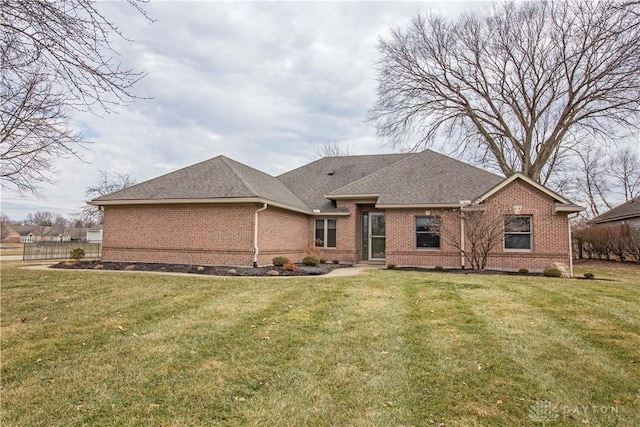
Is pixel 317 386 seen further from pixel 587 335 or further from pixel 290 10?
pixel 290 10

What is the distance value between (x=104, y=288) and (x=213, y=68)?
801 centimetres

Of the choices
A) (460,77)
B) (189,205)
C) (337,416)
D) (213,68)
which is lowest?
(337,416)

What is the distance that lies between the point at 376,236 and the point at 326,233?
2544 mm

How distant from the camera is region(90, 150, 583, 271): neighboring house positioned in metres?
14.9

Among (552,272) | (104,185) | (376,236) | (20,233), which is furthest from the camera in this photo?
(20,233)

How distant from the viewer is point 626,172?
3728 cm

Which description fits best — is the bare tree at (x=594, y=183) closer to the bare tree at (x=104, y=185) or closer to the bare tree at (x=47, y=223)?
the bare tree at (x=104, y=185)

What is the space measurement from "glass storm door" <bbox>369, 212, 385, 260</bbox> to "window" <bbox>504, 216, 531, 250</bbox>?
5.41 meters

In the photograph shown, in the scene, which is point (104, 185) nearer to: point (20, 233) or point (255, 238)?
point (255, 238)

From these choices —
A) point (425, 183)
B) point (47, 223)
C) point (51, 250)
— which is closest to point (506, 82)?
point (425, 183)

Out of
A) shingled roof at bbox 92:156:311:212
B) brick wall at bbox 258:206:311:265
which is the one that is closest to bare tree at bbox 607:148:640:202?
brick wall at bbox 258:206:311:265

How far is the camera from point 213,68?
13086 millimetres

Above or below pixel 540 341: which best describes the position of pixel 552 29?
above

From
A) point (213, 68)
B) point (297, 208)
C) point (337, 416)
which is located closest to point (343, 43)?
point (213, 68)
